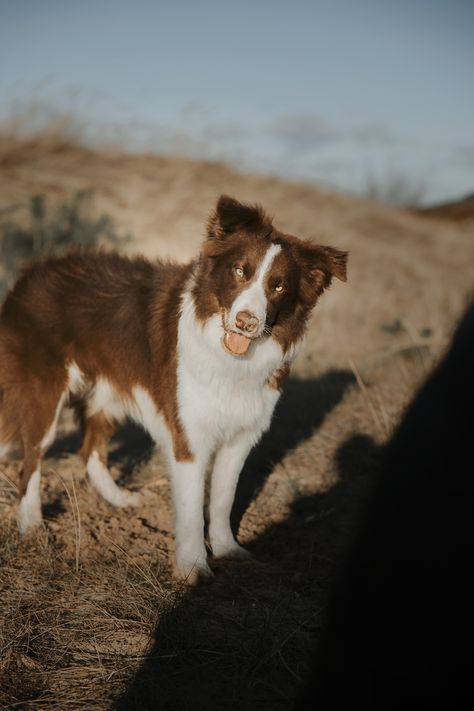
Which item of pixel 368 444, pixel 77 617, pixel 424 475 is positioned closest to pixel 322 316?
pixel 368 444

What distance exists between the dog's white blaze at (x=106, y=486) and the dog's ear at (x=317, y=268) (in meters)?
2.16

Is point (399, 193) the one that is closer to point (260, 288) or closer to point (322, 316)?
point (322, 316)

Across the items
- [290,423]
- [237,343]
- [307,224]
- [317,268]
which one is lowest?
[290,423]

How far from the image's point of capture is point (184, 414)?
4168 mm

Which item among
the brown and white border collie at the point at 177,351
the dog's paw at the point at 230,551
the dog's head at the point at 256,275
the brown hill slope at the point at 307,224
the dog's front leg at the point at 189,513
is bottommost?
the dog's paw at the point at 230,551

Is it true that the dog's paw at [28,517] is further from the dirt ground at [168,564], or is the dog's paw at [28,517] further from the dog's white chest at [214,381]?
the dog's white chest at [214,381]

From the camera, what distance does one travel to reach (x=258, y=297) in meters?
3.76

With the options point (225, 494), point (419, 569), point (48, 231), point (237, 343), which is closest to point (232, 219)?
point (237, 343)

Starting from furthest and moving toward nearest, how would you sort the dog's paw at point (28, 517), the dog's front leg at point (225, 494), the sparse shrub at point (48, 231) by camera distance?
the sparse shrub at point (48, 231) < the dog's front leg at point (225, 494) < the dog's paw at point (28, 517)

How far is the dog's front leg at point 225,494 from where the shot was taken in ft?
14.7

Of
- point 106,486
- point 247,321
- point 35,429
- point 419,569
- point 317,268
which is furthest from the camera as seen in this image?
point 106,486

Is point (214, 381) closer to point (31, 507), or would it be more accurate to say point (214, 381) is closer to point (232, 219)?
point (232, 219)

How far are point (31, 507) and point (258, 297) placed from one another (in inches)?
87.6

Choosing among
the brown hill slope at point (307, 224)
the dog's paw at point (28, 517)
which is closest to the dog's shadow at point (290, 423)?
the dog's paw at point (28, 517)
